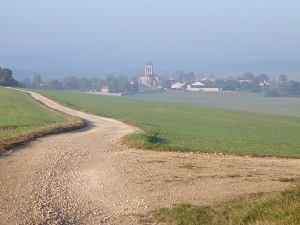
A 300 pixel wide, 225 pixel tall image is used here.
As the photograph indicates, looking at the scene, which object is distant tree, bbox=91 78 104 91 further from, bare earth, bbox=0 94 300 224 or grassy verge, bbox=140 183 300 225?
grassy verge, bbox=140 183 300 225

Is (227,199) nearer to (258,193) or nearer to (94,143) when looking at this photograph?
(258,193)

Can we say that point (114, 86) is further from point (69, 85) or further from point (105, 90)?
point (69, 85)

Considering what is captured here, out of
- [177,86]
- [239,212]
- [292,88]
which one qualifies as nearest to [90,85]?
[177,86]

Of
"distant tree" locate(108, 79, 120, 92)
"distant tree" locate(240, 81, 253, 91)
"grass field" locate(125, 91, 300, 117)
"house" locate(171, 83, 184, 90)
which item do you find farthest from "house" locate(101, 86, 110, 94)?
"distant tree" locate(240, 81, 253, 91)

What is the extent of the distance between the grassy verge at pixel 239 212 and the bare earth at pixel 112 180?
63 cm

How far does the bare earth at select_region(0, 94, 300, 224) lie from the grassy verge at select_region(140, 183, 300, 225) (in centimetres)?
63

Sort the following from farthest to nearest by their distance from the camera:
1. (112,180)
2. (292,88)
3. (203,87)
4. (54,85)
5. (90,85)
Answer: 1. (90,85)
2. (54,85)
3. (203,87)
4. (292,88)
5. (112,180)

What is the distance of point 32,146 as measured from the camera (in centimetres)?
2433

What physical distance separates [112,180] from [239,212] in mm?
5504

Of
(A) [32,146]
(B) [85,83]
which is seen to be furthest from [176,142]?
(B) [85,83]

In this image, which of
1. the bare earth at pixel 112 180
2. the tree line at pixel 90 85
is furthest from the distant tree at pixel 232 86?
the bare earth at pixel 112 180

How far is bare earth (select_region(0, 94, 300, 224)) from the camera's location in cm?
1382

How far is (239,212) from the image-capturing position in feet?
43.2

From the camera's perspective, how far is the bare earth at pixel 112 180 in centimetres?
1382
